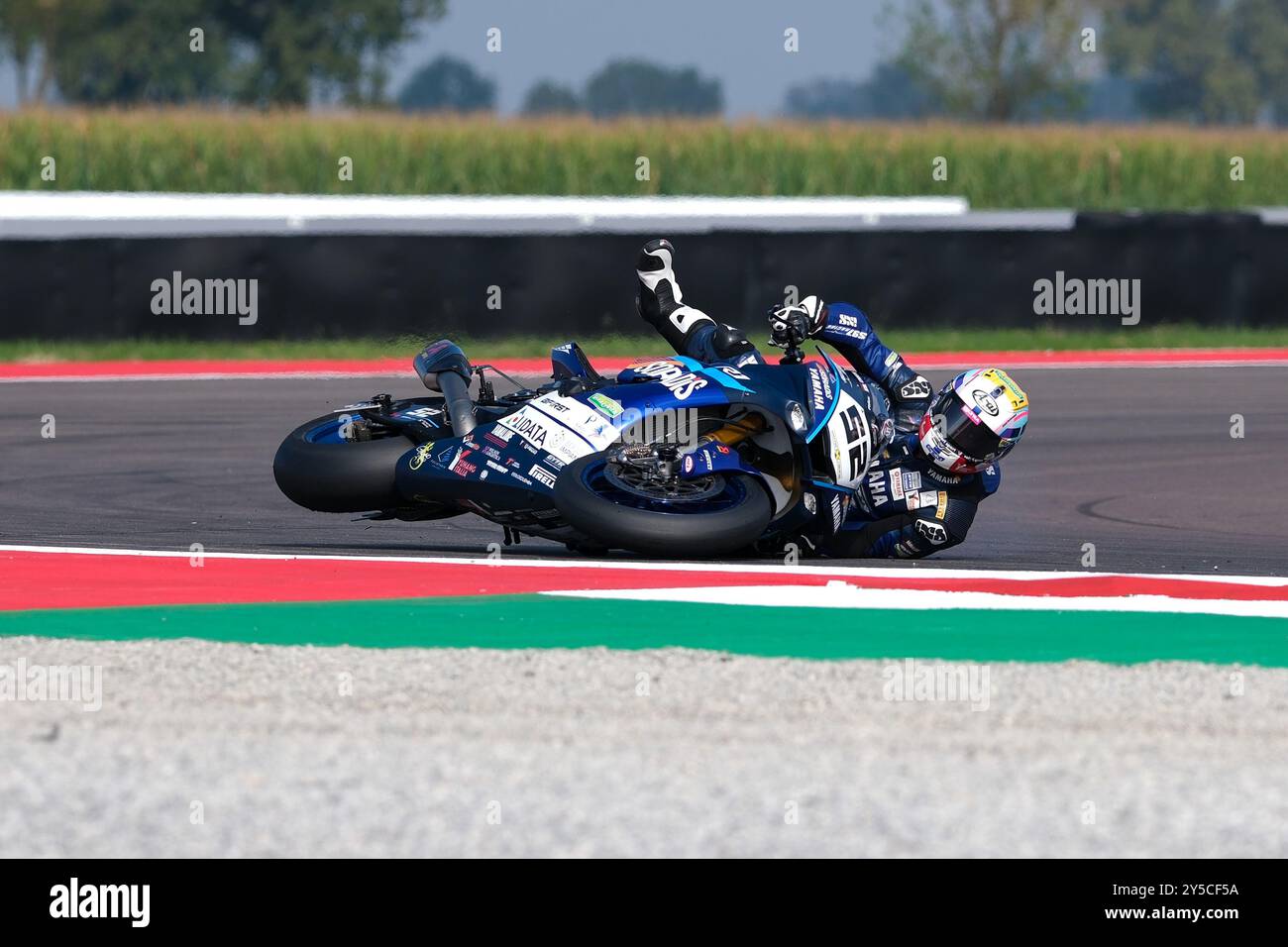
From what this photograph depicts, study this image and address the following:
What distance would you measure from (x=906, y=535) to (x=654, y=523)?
1312 mm

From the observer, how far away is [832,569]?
27.1ft

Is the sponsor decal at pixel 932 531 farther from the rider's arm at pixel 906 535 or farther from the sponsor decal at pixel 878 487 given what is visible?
the sponsor decal at pixel 878 487

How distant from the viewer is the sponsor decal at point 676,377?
8.12 metres

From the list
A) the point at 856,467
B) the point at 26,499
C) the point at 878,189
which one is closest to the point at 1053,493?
the point at 856,467

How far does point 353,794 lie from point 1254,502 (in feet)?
21.6

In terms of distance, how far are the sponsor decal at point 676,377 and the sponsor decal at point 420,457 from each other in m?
0.86

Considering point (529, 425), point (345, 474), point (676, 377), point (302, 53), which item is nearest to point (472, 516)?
point (345, 474)

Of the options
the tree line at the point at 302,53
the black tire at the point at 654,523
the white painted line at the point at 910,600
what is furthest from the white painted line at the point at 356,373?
the tree line at the point at 302,53

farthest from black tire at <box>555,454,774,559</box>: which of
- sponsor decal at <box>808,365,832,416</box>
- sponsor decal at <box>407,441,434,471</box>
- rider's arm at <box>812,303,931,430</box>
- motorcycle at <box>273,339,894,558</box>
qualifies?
rider's arm at <box>812,303,931,430</box>

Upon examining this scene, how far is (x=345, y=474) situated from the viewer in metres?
8.45

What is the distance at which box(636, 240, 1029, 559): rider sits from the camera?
27.7 feet

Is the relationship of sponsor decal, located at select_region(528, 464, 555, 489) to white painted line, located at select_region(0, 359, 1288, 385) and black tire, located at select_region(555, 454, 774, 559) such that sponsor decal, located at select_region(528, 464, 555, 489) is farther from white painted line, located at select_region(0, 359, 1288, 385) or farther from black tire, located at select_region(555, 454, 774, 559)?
white painted line, located at select_region(0, 359, 1288, 385)
